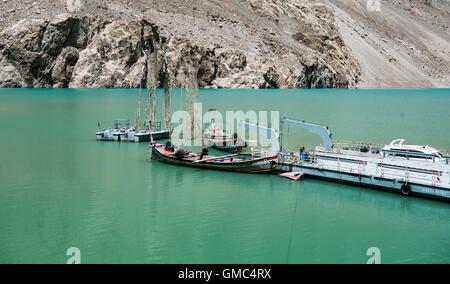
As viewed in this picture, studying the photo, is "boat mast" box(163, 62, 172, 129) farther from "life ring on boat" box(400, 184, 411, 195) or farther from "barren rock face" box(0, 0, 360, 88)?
"barren rock face" box(0, 0, 360, 88)

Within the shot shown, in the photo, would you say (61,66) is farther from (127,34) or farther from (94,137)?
(94,137)

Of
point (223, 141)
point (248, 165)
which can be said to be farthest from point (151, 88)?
point (248, 165)

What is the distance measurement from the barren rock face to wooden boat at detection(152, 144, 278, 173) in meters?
90.0

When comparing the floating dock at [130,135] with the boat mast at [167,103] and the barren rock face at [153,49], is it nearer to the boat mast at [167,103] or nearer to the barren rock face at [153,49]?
the boat mast at [167,103]

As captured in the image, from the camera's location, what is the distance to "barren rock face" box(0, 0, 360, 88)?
14188 centimetres

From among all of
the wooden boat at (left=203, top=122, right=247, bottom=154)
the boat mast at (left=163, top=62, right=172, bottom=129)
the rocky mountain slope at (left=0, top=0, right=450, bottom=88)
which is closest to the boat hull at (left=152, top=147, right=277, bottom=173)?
the wooden boat at (left=203, top=122, right=247, bottom=154)

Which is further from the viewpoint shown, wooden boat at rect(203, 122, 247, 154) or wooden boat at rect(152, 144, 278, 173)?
wooden boat at rect(203, 122, 247, 154)

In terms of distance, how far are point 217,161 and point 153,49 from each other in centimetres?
10934

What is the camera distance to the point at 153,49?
472ft

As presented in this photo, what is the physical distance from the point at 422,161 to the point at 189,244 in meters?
21.1

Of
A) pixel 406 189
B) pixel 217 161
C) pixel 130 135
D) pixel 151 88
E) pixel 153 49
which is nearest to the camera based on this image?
pixel 406 189

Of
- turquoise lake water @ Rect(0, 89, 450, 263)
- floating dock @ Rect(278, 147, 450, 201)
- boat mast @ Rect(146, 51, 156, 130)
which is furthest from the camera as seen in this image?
boat mast @ Rect(146, 51, 156, 130)

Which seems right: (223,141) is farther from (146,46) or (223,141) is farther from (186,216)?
(146,46)

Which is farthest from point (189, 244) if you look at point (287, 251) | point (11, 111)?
point (11, 111)
